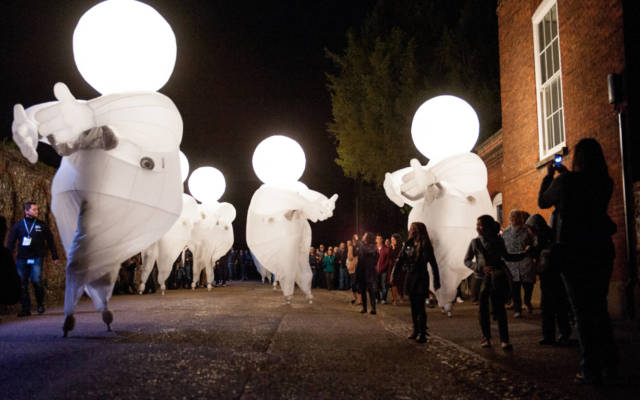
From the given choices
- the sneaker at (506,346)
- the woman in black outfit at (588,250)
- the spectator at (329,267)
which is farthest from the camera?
the spectator at (329,267)

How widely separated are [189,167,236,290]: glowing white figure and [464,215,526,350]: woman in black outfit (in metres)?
12.5

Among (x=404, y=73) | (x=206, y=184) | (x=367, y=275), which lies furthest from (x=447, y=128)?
(x=404, y=73)

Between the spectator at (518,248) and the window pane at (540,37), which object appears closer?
the spectator at (518,248)

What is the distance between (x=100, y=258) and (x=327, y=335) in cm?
295

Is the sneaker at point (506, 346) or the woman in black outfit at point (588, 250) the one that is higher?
the woman in black outfit at point (588, 250)

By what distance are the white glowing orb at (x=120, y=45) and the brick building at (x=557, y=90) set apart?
23.0 ft

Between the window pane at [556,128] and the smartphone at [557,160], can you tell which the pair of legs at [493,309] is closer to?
the smartphone at [557,160]

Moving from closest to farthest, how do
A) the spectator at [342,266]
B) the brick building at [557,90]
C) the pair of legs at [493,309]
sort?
the pair of legs at [493,309]
the brick building at [557,90]
the spectator at [342,266]

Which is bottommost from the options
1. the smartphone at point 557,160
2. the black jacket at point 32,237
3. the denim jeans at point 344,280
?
the denim jeans at point 344,280

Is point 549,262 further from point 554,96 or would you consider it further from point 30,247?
point 30,247

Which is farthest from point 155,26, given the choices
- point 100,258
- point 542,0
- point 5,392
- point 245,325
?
point 542,0

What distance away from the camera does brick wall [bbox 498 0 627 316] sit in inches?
345

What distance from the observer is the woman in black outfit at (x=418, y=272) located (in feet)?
21.9

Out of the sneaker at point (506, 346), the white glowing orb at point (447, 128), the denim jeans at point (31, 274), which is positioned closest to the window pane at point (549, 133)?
the white glowing orb at point (447, 128)
